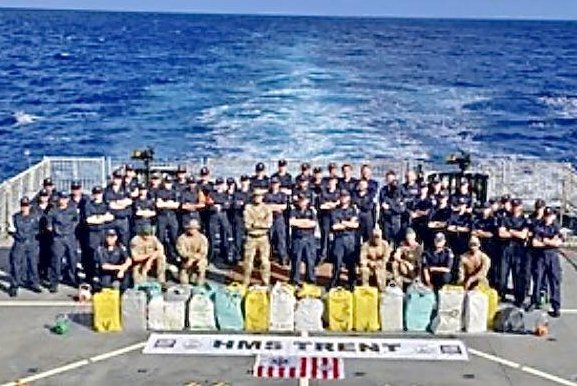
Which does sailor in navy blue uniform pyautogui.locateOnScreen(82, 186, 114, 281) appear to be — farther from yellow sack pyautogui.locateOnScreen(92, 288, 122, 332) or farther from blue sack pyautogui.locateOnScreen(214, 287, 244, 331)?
blue sack pyautogui.locateOnScreen(214, 287, 244, 331)

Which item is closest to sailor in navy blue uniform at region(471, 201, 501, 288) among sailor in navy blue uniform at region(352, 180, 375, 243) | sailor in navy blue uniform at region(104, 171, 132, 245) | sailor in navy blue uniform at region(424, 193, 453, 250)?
sailor in navy blue uniform at region(424, 193, 453, 250)

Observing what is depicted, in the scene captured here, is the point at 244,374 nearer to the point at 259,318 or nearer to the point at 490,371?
the point at 259,318

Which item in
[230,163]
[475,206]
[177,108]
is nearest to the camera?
[475,206]

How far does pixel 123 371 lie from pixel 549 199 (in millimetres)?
16405

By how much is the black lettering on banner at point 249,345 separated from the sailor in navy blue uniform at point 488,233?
14.9ft

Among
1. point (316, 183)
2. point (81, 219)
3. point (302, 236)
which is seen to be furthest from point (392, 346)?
point (81, 219)

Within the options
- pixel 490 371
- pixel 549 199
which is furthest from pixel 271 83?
pixel 490 371

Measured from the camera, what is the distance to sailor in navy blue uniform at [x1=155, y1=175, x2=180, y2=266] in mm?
18297

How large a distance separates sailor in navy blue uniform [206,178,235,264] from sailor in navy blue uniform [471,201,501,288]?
4.51 m

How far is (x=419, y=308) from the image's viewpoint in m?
15.5

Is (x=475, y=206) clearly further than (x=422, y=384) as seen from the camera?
Yes

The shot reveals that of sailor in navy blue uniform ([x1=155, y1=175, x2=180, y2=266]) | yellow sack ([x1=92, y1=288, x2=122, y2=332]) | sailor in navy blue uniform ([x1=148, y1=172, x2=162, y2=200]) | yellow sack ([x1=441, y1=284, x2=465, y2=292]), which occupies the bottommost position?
yellow sack ([x1=92, y1=288, x2=122, y2=332])

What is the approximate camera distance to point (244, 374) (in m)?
14.0

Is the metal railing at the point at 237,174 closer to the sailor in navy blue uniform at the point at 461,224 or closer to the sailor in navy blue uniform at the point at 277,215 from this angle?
the sailor in navy blue uniform at the point at 277,215
